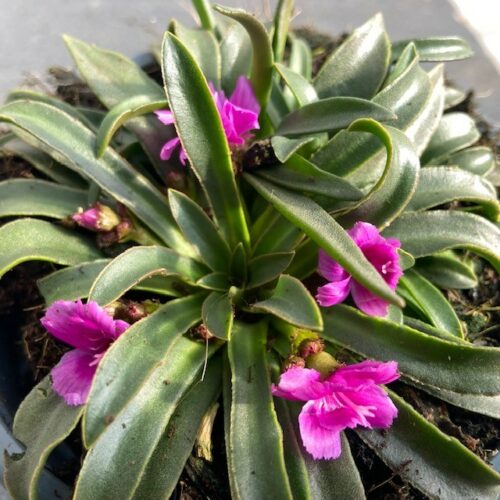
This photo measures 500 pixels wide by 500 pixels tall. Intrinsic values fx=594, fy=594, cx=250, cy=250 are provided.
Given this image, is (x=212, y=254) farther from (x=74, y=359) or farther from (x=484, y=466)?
(x=484, y=466)

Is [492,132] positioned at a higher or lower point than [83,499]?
higher

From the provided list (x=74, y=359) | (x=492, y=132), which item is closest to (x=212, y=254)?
(x=74, y=359)

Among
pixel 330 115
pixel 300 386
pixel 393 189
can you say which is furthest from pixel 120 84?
pixel 300 386

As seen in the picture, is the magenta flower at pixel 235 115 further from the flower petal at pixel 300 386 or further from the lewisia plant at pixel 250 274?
the flower petal at pixel 300 386

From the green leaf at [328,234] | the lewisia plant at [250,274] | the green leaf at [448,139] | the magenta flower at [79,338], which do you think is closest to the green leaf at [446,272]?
the lewisia plant at [250,274]

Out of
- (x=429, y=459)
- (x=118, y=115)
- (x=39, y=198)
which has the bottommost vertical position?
(x=429, y=459)

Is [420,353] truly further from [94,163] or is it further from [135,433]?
[94,163]

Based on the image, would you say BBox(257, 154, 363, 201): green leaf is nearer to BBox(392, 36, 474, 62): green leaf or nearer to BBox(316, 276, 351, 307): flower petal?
BBox(316, 276, 351, 307): flower petal
